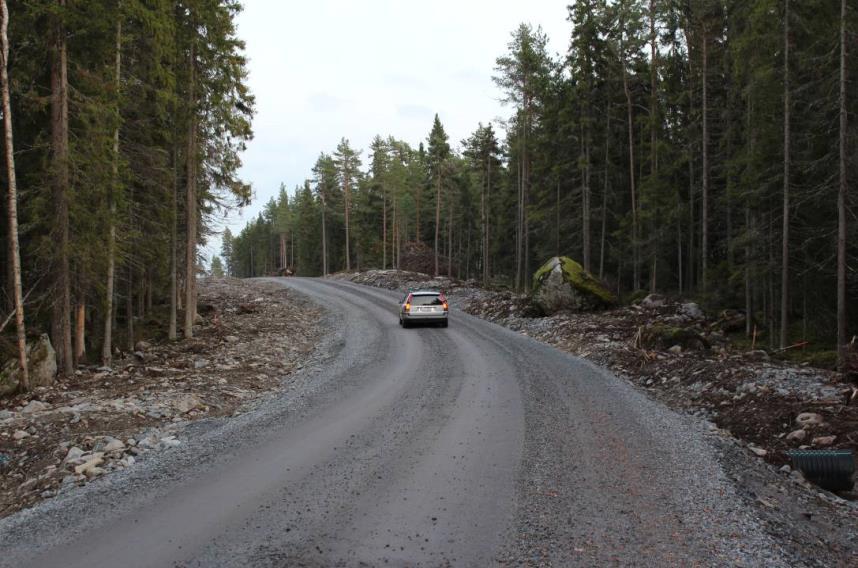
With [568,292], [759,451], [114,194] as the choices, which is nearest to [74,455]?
[114,194]

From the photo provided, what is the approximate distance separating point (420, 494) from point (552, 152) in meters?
31.8

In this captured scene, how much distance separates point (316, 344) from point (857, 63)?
60.8ft

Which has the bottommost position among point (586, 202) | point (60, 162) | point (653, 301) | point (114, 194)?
point (653, 301)

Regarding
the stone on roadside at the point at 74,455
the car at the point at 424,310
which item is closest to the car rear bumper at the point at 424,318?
the car at the point at 424,310

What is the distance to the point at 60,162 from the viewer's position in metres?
12.4

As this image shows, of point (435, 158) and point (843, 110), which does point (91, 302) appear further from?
point (435, 158)

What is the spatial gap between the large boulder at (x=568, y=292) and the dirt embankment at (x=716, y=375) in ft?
2.33

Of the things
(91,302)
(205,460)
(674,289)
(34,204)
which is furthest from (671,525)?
(674,289)

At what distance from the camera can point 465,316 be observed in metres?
25.4

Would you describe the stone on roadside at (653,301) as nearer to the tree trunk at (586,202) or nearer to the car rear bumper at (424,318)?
the tree trunk at (586,202)

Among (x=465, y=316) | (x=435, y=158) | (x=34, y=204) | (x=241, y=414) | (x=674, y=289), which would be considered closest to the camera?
(x=241, y=414)

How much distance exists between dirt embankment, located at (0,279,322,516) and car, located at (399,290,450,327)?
3911mm

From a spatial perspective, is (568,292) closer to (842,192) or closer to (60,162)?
(842,192)

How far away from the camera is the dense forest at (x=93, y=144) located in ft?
40.6
